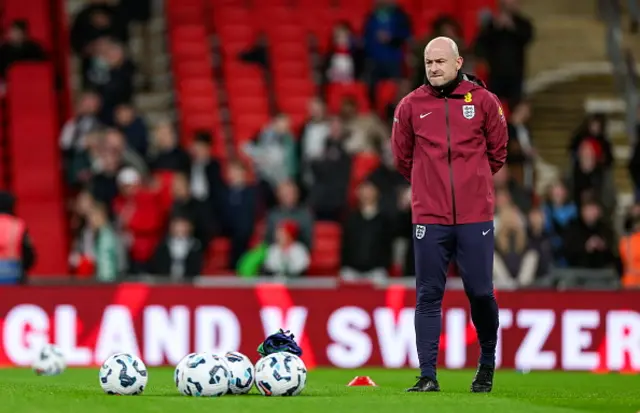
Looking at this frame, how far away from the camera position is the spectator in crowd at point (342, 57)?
22.0 meters

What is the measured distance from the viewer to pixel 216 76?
24484 millimetres

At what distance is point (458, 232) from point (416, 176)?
0.48 metres

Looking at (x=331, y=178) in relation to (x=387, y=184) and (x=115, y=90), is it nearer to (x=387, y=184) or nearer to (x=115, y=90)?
(x=387, y=184)

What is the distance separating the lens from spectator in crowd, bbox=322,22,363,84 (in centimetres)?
2198

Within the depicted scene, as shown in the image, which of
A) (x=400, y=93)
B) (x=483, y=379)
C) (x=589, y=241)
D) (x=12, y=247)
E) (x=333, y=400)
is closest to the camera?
(x=333, y=400)

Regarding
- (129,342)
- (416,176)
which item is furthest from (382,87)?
(416,176)

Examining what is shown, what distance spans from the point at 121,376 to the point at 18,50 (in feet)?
45.0

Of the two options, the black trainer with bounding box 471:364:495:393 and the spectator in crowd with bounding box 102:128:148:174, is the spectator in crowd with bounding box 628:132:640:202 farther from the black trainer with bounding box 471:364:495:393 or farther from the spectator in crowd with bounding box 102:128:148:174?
the black trainer with bounding box 471:364:495:393

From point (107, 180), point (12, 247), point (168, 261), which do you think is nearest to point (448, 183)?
point (12, 247)

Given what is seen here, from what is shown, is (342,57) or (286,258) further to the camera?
(342,57)

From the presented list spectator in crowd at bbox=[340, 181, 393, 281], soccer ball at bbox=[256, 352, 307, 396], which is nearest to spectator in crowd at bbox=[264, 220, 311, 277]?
spectator in crowd at bbox=[340, 181, 393, 281]

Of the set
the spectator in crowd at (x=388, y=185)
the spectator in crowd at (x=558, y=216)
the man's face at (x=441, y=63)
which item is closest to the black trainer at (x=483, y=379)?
the man's face at (x=441, y=63)

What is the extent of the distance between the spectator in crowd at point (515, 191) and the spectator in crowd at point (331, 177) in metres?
1.97

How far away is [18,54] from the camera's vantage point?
23.0 meters
